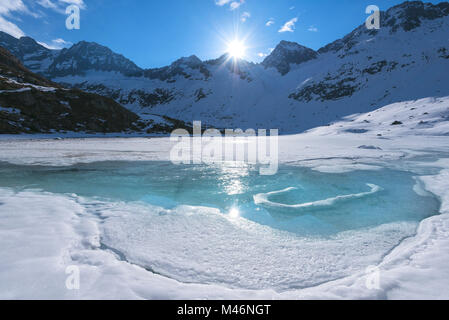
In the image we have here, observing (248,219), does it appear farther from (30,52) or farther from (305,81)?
(30,52)

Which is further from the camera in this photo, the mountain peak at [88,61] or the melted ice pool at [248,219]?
the mountain peak at [88,61]

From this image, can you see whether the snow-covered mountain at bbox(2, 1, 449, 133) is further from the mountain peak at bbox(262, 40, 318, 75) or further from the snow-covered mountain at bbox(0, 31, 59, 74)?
the snow-covered mountain at bbox(0, 31, 59, 74)

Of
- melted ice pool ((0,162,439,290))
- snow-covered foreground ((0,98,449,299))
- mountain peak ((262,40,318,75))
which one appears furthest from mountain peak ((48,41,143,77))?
snow-covered foreground ((0,98,449,299))

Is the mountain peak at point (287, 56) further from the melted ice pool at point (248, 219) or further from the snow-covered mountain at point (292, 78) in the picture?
the melted ice pool at point (248, 219)

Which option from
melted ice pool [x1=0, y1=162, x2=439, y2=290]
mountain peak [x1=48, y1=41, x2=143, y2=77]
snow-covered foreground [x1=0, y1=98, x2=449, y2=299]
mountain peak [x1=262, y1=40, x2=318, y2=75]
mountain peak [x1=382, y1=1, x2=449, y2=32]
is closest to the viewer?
snow-covered foreground [x1=0, y1=98, x2=449, y2=299]

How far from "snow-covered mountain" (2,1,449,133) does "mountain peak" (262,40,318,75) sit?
58cm

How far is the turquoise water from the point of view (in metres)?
4.38

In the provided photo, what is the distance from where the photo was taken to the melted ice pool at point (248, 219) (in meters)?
2.74

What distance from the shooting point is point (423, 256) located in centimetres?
280

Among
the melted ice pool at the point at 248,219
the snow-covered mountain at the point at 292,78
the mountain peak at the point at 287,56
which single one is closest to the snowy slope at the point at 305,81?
the snow-covered mountain at the point at 292,78

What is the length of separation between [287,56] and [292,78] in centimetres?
2847

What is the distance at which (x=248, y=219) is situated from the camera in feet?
14.0

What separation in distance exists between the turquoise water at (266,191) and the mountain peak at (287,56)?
127 metres
